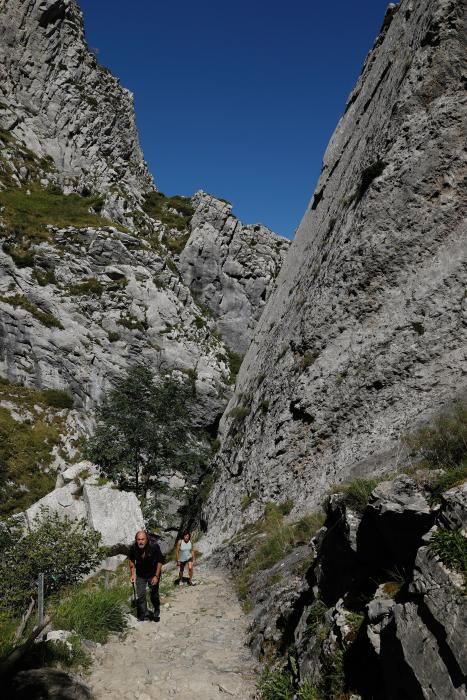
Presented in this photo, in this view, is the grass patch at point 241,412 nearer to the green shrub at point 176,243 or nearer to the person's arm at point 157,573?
the person's arm at point 157,573

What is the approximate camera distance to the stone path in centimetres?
607

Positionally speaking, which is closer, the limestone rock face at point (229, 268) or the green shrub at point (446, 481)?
the green shrub at point (446, 481)

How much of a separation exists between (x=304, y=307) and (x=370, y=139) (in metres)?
7.85

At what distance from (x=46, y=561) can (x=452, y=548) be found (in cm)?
1154

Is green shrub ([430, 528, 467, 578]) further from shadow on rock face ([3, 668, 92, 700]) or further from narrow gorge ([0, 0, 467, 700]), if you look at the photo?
shadow on rock face ([3, 668, 92, 700])

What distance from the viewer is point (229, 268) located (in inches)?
1829

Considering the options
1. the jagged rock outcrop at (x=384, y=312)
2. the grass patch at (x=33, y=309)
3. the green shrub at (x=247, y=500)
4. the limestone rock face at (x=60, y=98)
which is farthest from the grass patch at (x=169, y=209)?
the green shrub at (x=247, y=500)

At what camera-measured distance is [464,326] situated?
505 inches

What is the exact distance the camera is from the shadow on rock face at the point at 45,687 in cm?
514

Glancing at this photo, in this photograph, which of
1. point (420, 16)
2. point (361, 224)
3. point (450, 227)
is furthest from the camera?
point (420, 16)

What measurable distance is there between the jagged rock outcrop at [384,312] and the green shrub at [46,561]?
5.24 m

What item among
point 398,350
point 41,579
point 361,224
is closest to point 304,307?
point 361,224

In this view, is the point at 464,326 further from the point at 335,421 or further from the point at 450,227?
the point at 335,421

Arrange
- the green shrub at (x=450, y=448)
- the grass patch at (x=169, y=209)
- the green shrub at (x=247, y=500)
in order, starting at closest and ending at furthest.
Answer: the green shrub at (x=450, y=448)
the green shrub at (x=247, y=500)
the grass patch at (x=169, y=209)
